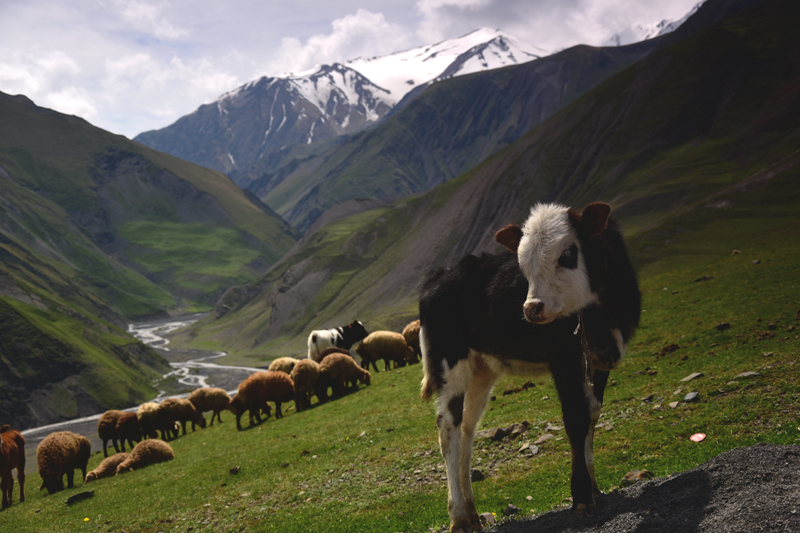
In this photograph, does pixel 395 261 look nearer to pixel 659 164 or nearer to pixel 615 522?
Answer: pixel 659 164

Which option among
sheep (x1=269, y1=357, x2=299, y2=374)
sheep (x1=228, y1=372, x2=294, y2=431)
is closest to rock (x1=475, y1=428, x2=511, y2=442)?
sheep (x1=228, y1=372, x2=294, y2=431)

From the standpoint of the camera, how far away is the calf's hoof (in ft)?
25.2

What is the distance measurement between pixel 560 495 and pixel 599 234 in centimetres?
521

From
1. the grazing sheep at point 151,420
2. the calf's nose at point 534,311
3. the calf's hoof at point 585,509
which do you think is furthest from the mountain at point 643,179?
the grazing sheep at point 151,420

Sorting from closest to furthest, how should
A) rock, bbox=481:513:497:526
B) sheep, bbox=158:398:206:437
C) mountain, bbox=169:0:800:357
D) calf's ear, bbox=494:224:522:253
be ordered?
calf's ear, bbox=494:224:522:253, rock, bbox=481:513:497:526, sheep, bbox=158:398:206:437, mountain, bbox=169:0:800:357

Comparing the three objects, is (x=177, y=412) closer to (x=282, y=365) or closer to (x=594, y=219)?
(x=282, y=365)

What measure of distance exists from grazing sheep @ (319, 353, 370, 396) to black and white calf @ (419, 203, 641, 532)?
23.0 meters

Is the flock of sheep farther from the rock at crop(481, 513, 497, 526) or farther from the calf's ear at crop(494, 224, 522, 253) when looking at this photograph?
the calf's ear at crop(494, 224, 522, 253)

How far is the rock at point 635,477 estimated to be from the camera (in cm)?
918

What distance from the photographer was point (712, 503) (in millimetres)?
6871

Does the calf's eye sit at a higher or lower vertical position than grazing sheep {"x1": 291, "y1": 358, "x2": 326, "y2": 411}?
higher

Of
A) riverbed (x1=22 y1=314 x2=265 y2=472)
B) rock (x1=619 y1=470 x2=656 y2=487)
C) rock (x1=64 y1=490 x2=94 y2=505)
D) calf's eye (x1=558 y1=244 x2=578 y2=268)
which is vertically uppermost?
calf's eye (x1=558 y1=244 x2=578 y2=268)

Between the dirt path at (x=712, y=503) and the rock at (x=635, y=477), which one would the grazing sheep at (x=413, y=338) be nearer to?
the rock at (x=635, y=477)

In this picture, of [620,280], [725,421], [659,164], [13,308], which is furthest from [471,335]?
[13,308]
